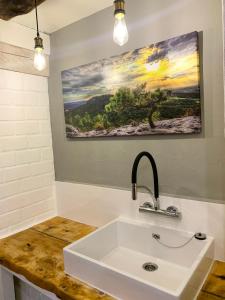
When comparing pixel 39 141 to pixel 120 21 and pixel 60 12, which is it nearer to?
pixel 60 12

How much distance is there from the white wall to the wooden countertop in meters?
0.13

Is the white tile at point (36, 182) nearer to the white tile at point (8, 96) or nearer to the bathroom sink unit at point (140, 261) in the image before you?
the white tile at point (8, 96)

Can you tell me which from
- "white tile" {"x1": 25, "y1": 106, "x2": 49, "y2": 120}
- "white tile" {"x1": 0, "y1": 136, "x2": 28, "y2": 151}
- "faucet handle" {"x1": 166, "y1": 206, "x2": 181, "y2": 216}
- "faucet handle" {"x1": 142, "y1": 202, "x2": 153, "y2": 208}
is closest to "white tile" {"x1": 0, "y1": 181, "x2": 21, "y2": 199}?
"white tile" {"x1": 0, "y1": 136, "x2": 28, "y2": 151}

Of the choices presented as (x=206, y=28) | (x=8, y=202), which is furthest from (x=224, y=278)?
(x=8, y=202)

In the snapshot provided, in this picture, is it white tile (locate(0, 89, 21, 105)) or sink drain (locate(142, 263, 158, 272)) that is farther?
white tile (locate(0, 89, 21, 105))

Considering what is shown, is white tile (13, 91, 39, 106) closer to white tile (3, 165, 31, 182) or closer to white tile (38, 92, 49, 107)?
white tile (38, 92, 49, 107)

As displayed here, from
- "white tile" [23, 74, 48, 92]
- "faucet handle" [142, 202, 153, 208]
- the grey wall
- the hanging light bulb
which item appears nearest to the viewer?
the hanging light bulb

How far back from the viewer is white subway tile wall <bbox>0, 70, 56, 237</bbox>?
1.57 metres

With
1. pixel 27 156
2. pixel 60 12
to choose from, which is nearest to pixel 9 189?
pixel 27 156

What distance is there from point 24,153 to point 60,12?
0.95 meters

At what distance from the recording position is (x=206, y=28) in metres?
1.14

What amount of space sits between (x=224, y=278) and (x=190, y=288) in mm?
275

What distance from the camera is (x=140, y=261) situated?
51.2 inches

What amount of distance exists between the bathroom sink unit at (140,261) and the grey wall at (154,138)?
257mm
